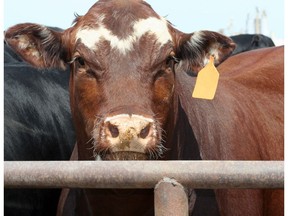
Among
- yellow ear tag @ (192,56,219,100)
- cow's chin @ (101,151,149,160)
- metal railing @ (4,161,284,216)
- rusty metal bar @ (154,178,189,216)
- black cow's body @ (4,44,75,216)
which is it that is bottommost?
black cow's body @ (4,44,75,216)

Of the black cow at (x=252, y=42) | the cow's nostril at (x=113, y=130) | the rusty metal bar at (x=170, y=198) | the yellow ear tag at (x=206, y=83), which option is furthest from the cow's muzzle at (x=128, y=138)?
the black cow at (x=252, y=42)

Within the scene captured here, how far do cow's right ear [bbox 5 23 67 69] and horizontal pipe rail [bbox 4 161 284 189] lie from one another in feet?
5.32

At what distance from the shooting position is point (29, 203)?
5.06 metres

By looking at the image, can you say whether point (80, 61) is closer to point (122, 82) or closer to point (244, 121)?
point (122, 82)

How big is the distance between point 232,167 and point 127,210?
5.11ft

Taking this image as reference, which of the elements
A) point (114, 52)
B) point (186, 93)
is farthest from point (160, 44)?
point (186, 93)

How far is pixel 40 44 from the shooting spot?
13.4ft

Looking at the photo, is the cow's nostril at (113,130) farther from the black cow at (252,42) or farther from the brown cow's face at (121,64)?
the black cow at (252,42)

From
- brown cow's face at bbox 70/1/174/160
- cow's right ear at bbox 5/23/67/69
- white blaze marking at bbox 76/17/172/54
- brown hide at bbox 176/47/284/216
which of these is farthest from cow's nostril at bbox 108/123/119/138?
brown hide at bbox 176/47/284/216

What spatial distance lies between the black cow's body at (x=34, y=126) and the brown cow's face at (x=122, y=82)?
1.20 m

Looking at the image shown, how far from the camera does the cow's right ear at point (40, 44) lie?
4055 millimetres

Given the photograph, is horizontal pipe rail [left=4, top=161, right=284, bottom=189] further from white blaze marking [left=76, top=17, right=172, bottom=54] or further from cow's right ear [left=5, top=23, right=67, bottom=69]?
cow's right ear [left=5, top=23, right=67, bottom=69]

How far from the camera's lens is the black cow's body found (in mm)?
5047

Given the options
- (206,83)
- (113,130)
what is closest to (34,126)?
(206,83)
